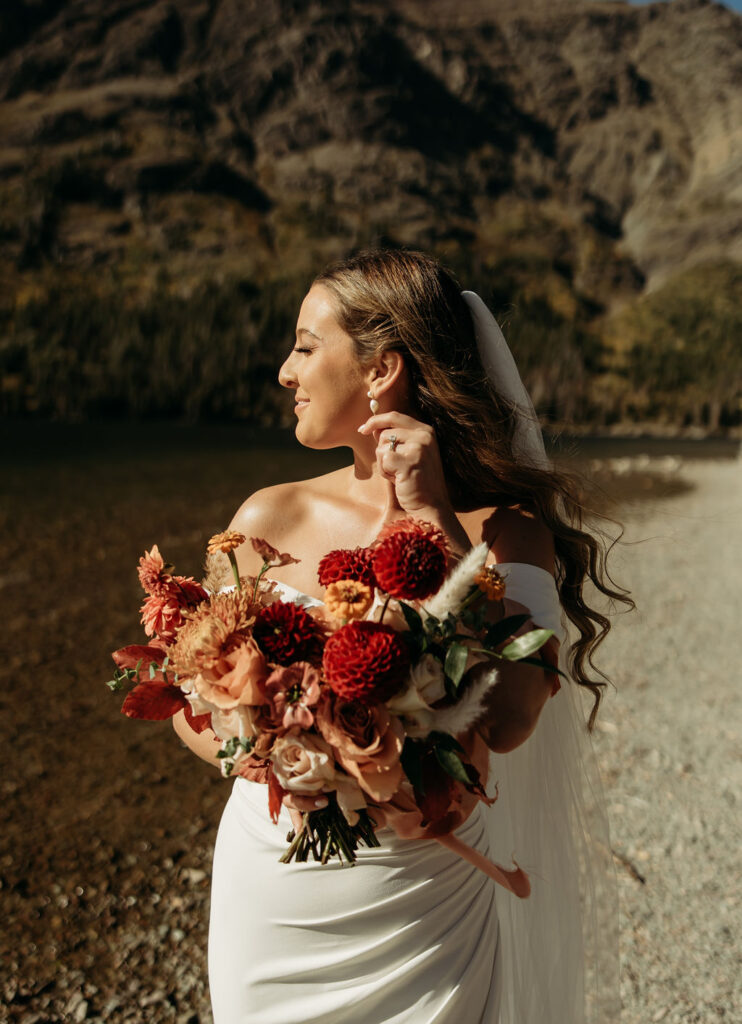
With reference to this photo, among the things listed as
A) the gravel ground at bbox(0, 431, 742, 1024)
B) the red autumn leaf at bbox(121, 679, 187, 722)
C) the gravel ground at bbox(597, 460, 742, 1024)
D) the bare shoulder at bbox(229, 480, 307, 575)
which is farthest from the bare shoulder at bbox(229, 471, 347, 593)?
the gravel ground at bbox(0, 431, 742, 1024)

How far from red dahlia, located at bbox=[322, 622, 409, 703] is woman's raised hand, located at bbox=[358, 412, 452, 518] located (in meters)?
0.55

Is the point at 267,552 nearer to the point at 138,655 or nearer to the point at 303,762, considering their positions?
the point at 138,655

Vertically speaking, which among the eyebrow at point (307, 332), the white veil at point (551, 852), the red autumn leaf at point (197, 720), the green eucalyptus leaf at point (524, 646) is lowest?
the white veil at point (551, 852)

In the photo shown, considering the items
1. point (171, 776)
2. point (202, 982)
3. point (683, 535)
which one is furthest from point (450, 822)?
point (683, 535)

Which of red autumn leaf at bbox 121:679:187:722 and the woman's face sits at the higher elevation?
the woman's face

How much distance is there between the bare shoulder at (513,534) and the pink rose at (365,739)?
892 millimetres

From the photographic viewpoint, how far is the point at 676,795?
719 cm

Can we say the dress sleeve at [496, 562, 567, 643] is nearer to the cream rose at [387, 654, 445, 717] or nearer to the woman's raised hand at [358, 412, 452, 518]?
the woman's raised hand at [358, 412, 452, 518]

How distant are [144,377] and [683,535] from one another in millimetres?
90602

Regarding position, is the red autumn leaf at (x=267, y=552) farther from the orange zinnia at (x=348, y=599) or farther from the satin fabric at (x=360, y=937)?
the satin fabric at (x=360, y=937)

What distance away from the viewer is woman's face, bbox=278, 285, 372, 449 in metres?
2.45

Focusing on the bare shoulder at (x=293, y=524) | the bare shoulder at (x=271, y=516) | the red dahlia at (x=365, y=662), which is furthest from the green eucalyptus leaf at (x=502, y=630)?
the bare shoulder at (x=271, y=516)

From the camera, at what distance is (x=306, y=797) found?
1.70 meters

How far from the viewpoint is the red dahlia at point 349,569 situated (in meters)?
1.70
